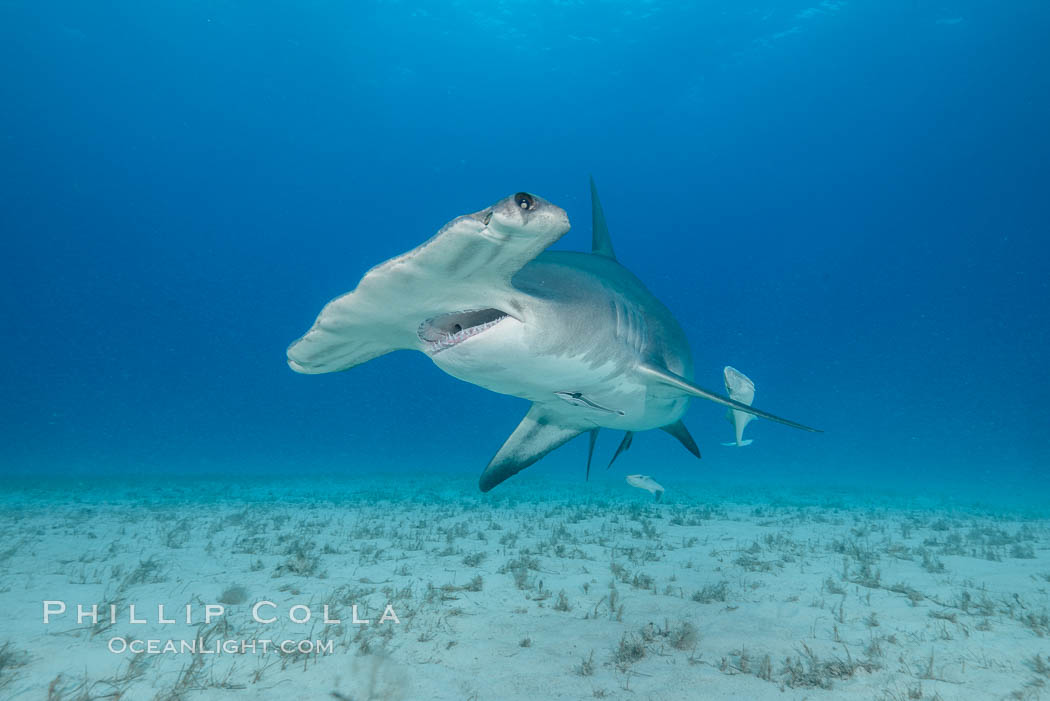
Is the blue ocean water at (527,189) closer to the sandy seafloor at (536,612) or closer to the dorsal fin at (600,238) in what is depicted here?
the sandy seafloor at (536,612)

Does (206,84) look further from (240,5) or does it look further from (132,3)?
(240,5)

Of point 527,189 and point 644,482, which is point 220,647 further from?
point 527,189

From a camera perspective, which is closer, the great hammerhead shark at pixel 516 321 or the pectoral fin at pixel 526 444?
the great hammerhead shark at pixel 516 321

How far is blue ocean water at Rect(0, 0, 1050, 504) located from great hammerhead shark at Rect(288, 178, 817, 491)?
86.5ft

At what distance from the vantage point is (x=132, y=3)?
49531 mm

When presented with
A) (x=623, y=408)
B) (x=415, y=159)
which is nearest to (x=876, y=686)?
(x=623, y=408)

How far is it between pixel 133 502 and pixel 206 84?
247 ft

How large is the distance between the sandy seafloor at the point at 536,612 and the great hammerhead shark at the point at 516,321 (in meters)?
1.41

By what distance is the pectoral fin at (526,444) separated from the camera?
17.5 feet

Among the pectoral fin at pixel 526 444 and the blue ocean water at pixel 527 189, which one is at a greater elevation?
the blue ocean water at pixel 527 189

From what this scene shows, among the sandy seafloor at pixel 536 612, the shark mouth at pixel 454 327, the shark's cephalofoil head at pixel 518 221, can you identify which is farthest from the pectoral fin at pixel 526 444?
the shark's cephalofoil head at pixel 518 221

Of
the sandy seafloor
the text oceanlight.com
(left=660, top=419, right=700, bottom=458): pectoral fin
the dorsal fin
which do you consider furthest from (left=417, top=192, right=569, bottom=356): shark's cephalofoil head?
(left=660, top=419, right=700, bottom=458): pectoral fin

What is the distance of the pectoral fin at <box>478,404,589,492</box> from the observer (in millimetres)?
5340

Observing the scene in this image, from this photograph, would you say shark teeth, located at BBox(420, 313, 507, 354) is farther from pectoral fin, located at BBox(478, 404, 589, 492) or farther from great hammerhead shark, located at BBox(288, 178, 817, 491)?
pectoral fin, located at BBox(478, 404, 589, 492)
